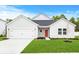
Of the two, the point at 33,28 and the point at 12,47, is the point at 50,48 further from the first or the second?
the point at 33,28

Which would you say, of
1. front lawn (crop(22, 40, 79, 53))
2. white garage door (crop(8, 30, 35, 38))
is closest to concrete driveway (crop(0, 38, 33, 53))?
front lawn (crop(22, 40, 79, 53))

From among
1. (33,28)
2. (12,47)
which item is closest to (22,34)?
(33,28)

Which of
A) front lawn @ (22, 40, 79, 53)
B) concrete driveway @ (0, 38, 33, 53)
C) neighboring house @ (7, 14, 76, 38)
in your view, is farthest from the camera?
neighboring house @ (7, 14, 76, 38)

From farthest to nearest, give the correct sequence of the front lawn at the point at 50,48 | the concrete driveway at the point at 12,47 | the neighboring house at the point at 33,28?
the neighboring house at the point at 33,28
the front lawn at the point at 50,48
the concrete driveway at the point at 12,47

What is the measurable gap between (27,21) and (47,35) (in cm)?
412

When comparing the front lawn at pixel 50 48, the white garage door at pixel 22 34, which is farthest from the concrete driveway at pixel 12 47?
the white garage door at pixel 22 34

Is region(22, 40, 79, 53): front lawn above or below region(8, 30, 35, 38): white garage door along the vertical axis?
below

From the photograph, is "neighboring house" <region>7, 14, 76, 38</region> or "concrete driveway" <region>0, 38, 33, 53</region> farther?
"neighboring house" <region>7, 14, 76, 38</region>

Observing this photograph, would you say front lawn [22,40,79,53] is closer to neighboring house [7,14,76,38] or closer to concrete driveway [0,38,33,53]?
concrete driveway [0,38,33,53]

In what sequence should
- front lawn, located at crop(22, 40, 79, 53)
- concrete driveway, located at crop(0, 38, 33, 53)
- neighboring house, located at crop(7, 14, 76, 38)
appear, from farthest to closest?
neighboring house, located at crop(7, 14, 76, 38) < front lawn, located at crop(22, 40, 79, 53) < concrete driveway, located at crop(0, 38, 33, 53)

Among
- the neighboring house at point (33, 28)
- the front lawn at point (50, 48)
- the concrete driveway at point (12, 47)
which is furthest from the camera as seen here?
the neighboring house at point (33, 28)

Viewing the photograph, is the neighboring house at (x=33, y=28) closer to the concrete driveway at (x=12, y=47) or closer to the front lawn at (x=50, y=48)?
the concrete driveway at (x=12, y=47)
